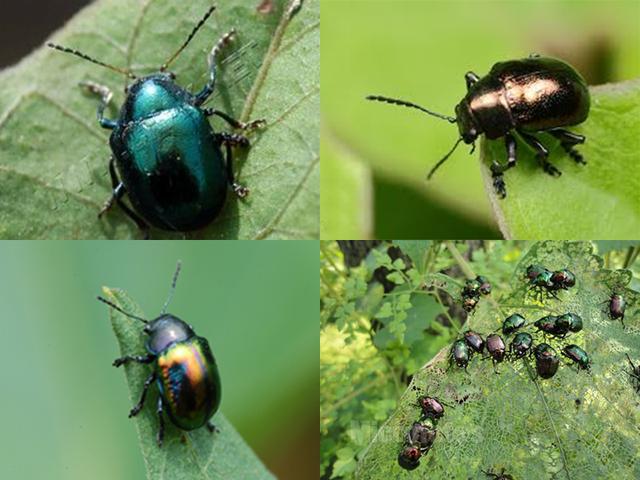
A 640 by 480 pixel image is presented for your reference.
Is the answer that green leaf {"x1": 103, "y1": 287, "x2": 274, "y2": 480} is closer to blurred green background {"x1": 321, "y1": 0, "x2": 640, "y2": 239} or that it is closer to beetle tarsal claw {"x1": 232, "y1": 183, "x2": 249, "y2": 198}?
beetle tarsal claw {"x1": 232, "y1": 183, "x2": 249, "y2": 198}

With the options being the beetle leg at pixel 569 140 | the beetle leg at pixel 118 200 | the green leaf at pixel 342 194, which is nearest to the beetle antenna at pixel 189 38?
the beetle leg at pixel 118 200

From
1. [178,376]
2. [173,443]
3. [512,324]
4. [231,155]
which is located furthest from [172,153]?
[512,324]

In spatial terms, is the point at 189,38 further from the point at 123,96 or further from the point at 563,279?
the point at 563,279

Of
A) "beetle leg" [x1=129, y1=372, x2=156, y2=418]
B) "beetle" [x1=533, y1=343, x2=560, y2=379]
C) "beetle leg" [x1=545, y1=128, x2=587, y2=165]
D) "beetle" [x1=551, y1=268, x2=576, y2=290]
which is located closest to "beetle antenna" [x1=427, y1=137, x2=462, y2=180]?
"beetle leg" [x1=545, y1=128, x2=587, y2=165]

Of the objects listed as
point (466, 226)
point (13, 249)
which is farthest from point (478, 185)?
point (13, 249)

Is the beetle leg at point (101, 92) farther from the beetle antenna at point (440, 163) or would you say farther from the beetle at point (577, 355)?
the beetle at point (577, 355)

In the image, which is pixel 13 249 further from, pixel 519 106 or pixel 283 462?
pixel 519 106
